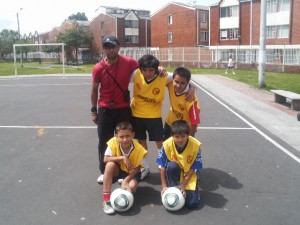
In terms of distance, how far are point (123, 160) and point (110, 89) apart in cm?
97

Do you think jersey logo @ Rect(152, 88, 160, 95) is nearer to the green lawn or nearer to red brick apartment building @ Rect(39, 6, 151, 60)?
the green lawn

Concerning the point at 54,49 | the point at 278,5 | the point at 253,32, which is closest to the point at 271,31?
Result: the point at 253,32

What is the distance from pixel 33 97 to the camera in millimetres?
15805

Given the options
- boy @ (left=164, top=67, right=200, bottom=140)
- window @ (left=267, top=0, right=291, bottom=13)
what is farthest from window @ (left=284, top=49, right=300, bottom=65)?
boy @ (left=164, top=67, right=200, bottom=140)

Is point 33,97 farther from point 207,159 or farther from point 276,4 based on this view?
point 276,4

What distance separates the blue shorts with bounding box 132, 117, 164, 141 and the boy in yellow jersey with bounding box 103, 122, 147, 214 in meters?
0.45

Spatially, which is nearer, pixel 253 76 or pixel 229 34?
pixel 253 76

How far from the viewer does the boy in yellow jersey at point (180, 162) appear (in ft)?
14.0

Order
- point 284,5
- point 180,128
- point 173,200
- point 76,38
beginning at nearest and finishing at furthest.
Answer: point 173,200, point 180,128, point 284,5, point 76,38

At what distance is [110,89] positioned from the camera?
472cm

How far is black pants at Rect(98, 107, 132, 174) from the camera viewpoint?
15.8 feet

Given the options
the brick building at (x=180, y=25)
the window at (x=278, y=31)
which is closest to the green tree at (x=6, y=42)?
the brick building at (x=180, y=25)

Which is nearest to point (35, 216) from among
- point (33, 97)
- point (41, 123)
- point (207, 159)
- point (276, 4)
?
point (207, 159)

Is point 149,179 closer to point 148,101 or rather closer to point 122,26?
point 148,101
